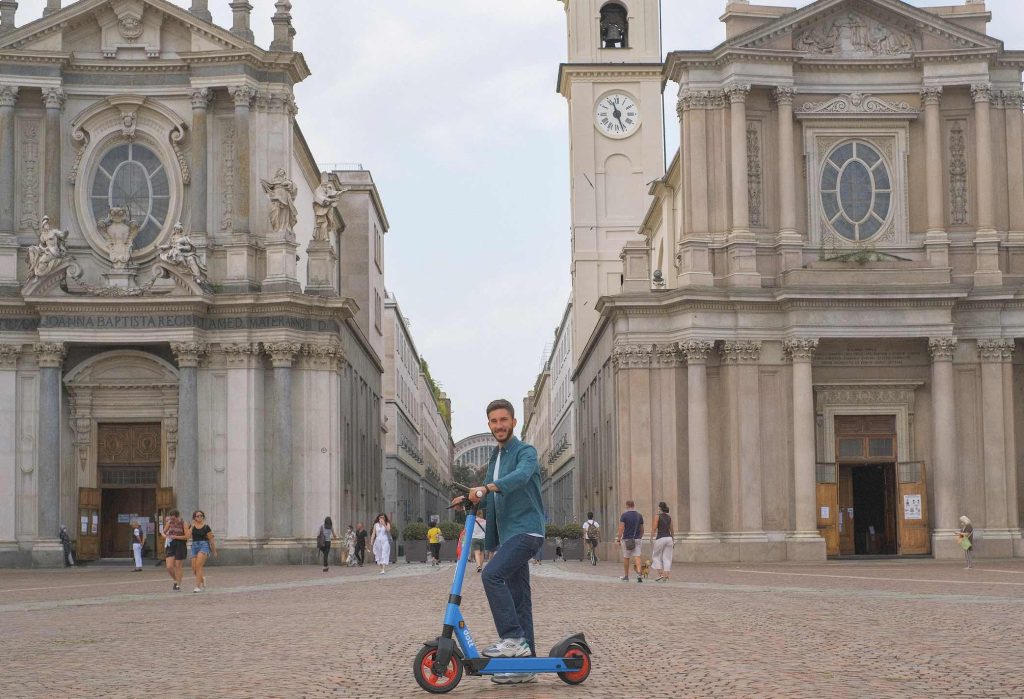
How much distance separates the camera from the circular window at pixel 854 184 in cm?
4894

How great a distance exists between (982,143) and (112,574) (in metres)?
30.4

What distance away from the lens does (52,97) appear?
46.4m

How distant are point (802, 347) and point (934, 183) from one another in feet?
23.5

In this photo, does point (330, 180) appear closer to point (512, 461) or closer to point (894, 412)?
point (894, 412)

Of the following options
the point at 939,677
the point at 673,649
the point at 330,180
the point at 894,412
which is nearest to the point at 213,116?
the point at 330,180

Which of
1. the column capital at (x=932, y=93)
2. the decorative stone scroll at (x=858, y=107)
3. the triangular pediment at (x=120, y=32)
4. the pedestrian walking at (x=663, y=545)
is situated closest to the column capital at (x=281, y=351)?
the triangular pediment at (x=120, y=32)

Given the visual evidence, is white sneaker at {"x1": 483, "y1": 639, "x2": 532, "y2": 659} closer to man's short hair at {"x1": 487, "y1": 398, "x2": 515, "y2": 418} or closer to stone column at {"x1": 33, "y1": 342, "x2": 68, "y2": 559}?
man's short hair at {"x1": 487, "y1": 398, "x2": 515, "y2": 418}

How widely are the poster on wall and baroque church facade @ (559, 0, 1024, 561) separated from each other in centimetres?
7

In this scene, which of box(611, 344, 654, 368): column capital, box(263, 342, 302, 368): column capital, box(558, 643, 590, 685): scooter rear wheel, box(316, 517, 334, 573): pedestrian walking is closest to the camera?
box(558, 643, 590, 685): scooter rear wheel

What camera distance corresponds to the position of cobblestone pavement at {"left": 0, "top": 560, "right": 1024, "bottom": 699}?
40.7ft

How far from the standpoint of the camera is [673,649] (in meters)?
15.5

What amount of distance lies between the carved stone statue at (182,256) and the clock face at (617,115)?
1266 inches

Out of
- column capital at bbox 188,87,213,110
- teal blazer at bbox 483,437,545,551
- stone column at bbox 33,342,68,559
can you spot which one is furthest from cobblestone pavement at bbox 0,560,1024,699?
column capital at bbox 188,87,213,110

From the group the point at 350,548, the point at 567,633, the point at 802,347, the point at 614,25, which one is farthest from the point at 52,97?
the point at 614,25
